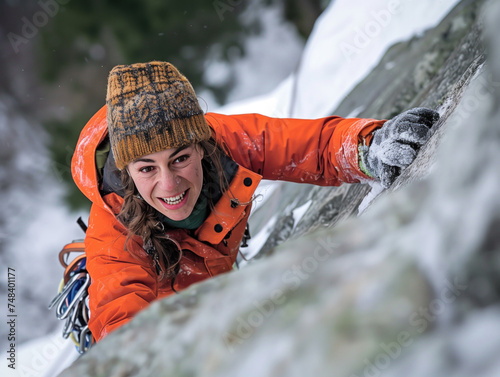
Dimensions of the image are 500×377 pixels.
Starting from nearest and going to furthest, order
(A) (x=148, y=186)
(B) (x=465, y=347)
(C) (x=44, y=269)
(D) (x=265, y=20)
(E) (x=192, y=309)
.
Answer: (B) (x=465, y=347) < (E) (x=192, y=309) < (A) (x=148, y=186) < (C) (x=44, y=269) < (D) (x=265, y=20)

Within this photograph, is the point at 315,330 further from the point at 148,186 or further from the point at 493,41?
the point at 148,186

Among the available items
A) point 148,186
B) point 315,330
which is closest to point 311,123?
point 148,186

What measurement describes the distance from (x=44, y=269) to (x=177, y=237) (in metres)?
4.18

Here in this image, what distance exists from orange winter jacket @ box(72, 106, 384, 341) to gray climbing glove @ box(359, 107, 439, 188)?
80 mm

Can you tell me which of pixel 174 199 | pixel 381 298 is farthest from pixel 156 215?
pixel 381 298

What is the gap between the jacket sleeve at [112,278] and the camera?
117 centimetres

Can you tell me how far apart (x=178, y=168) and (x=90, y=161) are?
395 millimetres

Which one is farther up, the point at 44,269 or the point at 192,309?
the point at 44,269

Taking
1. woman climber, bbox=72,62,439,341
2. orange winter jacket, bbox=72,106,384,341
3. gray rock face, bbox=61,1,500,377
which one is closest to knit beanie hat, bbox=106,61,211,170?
woman climber, bbox=72,62,439,341

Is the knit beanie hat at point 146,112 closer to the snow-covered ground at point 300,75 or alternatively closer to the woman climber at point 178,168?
the woman climber at point 178,168

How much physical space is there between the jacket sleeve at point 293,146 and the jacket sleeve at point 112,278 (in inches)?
21.2

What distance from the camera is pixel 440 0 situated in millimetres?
2756

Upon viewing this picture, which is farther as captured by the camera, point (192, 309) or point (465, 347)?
point (192, 309)

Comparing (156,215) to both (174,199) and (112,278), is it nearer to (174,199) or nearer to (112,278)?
(174,199)
